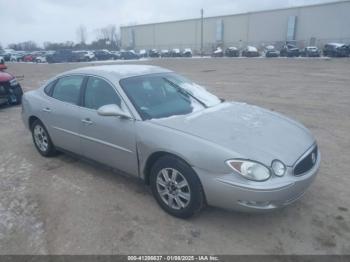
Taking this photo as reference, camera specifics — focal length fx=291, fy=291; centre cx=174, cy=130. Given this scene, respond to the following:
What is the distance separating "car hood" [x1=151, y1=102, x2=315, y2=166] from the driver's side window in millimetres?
760

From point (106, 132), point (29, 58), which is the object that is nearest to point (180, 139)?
point (106, 132)

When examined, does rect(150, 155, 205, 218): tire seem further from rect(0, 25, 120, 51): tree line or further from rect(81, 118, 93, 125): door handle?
rect(0, 25, 120, 51): tree line

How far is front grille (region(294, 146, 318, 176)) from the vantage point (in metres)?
2.82

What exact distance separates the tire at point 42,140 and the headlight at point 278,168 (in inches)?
140

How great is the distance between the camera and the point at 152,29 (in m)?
84.4

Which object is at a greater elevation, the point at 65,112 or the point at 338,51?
the point at 65,112

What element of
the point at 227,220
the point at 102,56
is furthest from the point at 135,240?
the point at 102,56

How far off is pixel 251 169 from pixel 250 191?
196 mm

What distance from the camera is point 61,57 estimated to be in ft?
144

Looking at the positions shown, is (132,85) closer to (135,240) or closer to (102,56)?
(135,240)

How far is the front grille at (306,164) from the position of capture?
2818 mm

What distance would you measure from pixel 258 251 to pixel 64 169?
309 cm

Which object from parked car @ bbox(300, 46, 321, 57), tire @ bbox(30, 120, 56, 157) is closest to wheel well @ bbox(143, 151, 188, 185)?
tire @ bbox(30, 120, 56, 157)

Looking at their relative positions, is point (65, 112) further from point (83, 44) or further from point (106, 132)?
point (83, 44)
